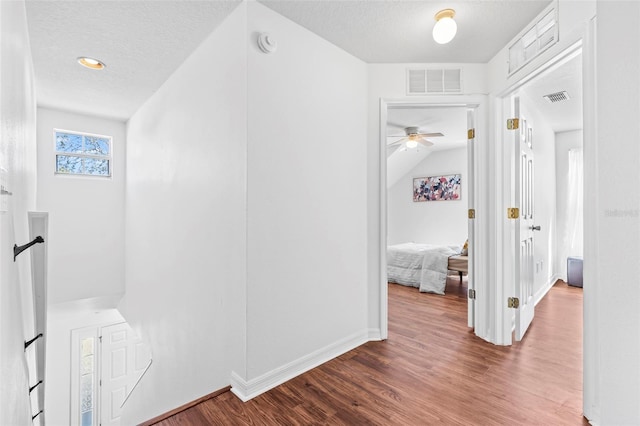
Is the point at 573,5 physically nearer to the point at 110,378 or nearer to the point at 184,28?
the point at 184,28

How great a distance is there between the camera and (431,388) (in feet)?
5.95

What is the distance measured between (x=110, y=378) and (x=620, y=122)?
6638mm

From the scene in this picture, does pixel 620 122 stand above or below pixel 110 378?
above

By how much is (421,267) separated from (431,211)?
2.51 m

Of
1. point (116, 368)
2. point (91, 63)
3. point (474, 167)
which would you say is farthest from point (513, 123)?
point (116, 368)

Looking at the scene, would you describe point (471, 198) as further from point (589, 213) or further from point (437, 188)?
point (437, 188)

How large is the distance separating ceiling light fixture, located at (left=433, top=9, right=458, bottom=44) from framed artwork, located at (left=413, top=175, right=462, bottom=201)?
4.78 metres

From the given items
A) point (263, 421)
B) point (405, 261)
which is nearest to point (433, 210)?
point (405, 261)

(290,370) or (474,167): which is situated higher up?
(474,167)

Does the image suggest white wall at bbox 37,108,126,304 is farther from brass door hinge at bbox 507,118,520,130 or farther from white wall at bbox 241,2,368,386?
brass door hinge at bbox 507,118,520,130

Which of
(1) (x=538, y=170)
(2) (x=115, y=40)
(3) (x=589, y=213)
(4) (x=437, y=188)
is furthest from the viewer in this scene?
(4) (x=437, y=188)

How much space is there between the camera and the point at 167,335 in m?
2.82

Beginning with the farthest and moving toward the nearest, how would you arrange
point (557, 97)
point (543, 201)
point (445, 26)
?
point (543, 201)
point (557, 97)
point (445, 26)

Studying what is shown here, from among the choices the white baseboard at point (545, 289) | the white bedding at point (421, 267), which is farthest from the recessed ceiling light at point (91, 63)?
the white baseboard at point (545, 289)
